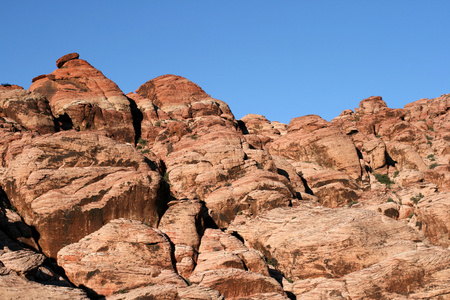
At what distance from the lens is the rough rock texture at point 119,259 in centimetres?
3575

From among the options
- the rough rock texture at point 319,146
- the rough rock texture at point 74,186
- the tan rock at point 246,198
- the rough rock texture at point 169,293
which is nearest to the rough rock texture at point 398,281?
the rough rock texture at point 169,293

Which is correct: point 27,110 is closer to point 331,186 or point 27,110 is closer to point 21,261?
point 21,261

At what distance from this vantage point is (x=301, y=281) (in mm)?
40156

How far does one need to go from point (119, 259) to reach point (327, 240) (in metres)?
14.5

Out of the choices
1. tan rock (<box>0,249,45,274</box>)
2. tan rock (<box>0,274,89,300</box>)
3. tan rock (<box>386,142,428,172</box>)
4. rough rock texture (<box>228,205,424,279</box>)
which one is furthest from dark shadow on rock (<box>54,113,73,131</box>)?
tan rock (<box>386,142,428,172</box>)

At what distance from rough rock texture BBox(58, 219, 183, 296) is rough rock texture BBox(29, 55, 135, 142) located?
861 inches

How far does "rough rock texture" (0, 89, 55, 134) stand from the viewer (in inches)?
2185

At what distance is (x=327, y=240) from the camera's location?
40688 millimetres

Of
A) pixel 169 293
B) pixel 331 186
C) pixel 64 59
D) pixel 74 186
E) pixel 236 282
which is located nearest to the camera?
pixel 169 293

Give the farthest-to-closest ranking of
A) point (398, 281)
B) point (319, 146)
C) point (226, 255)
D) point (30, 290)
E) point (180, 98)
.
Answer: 1. point (180, 98)
2. point (319, 146)
3. point (226, 255)
4. point (398, 281)
5. point (30, 290)

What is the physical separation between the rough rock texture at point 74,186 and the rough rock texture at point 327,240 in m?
8.85

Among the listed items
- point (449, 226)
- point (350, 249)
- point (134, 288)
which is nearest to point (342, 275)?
point (350, 249)

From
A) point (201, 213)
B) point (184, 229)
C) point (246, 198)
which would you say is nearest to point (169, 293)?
point (184, 229)

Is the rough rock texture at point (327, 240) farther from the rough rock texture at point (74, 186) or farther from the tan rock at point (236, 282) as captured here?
the rough rock texture at point (74, 186)
